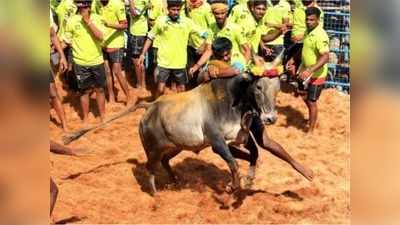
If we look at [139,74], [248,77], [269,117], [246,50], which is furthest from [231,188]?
[139,74]

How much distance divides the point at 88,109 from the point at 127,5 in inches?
62.6

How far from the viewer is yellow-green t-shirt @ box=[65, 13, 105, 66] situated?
28.3 ft

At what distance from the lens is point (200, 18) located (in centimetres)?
861

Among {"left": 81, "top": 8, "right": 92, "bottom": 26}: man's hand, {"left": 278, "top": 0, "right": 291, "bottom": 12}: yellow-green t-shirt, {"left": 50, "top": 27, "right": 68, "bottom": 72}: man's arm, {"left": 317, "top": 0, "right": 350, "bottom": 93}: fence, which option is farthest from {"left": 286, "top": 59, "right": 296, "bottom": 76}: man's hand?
{"left": 50, "top": 27, "right": 68, "bottom": 72}: man's arm

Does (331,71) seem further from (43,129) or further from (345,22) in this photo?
(43,129)

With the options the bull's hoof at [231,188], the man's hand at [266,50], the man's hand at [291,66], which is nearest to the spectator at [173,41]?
the man's hand at [266,50]

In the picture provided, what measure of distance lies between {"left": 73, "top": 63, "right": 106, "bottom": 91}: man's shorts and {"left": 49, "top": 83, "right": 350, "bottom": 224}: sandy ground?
0.61 metres

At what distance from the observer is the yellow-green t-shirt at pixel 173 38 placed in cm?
827

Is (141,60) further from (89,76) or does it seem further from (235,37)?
(235,37)

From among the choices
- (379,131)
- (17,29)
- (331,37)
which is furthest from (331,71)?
(17,29)

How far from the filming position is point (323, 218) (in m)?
6.66

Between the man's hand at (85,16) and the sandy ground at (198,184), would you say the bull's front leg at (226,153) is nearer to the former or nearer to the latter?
the sandy ground at (198,184)

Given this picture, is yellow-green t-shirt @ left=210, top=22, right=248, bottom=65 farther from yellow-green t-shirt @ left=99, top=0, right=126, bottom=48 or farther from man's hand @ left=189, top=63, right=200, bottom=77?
yellow-green t-shirt @ left=99, top=0, right=126, bottom=48

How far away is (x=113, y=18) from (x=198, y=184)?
2854 millimetres
